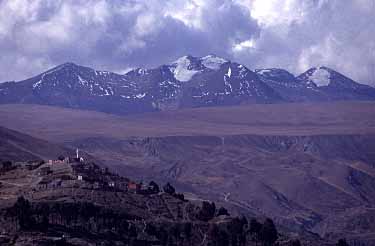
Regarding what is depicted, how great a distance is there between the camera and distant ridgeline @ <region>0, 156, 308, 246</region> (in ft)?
358

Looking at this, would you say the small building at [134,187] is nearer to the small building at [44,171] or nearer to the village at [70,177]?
the village at [70,177]

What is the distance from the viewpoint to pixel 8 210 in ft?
368

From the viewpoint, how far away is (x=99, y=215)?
120 metres

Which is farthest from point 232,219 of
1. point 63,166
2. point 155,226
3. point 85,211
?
point 63,166

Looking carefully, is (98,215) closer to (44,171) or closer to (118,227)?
(118,227)

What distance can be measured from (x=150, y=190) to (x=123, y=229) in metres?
28.7

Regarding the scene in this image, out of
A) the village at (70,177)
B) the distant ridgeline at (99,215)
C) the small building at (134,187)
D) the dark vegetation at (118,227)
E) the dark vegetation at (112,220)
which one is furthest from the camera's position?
the small building at (134,187)

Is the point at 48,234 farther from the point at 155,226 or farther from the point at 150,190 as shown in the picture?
the point at 150,190

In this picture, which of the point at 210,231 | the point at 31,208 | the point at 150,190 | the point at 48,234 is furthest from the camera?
the point at 150,190

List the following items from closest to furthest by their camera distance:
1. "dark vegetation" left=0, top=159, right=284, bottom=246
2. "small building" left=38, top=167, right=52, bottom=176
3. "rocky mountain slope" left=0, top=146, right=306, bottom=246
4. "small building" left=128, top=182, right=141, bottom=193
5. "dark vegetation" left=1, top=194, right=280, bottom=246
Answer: "dark vegetation" left=0, top=159, right=284, bottom=246 → "rocky mountain slope" left=0, top=146, right=306, bottom=246 → "dark vegetation" left=1, top=194, right=280, bottom=246 → "small building" left=38, top=167, right=52, bottom=176 → "small building" left=128, top=182, right=141, bottom=193

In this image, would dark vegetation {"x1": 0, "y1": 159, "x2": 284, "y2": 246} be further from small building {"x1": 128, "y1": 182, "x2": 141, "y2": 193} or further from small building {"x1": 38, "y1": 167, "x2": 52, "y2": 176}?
small building {"x1": 128, "y1": 182, "x2": 141, "y2": 193}

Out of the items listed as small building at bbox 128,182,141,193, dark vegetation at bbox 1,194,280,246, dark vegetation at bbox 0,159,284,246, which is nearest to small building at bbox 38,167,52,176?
dark vegetation at bbox 0,159,284,246

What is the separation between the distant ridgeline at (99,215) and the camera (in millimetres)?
109188

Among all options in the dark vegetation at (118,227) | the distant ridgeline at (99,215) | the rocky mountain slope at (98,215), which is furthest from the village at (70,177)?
the dark vegetation at (118,227)
